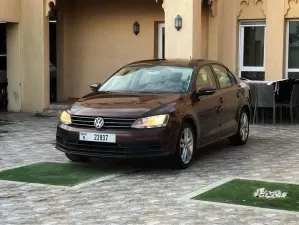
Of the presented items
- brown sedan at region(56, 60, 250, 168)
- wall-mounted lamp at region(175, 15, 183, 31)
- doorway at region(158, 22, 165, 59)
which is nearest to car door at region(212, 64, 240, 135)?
brown sedan at region(56, 60, 250, 168)

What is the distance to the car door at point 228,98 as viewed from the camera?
9831 millimetres

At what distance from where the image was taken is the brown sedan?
7.98 m

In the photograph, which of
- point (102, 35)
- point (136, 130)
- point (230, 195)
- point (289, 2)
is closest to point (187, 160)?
point (136, 130)

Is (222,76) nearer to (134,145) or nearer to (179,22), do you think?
(134,145)

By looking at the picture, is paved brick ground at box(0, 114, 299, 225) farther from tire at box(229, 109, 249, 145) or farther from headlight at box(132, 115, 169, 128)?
headlight at box(132, 115, 169, 128)

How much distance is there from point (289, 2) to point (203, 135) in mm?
7414

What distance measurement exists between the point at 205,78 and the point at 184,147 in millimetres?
1534

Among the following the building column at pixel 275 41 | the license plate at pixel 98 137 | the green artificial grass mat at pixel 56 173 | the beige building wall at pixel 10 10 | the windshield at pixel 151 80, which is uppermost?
the beige building wall at pixel 10 10

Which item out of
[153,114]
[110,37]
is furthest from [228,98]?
[110,37]

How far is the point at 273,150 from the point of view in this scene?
1034 centimetres

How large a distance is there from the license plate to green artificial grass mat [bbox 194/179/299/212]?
160cm

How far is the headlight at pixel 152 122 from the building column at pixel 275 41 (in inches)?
312

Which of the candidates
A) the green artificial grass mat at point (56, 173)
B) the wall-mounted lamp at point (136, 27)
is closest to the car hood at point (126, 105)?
the green artificial grass mat at point (56, 173)

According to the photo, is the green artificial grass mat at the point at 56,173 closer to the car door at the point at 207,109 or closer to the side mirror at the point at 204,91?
the car door at the point at 207,109
